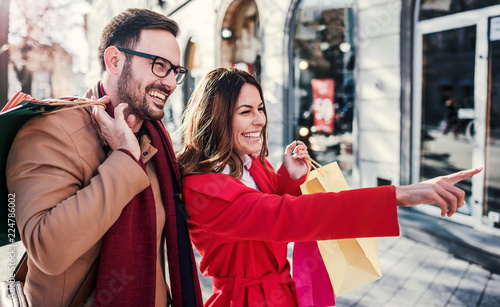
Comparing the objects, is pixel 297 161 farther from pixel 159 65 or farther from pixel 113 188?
pixel 113 188

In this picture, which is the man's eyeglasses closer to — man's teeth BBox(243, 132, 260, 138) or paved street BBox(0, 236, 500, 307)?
man's teeth BBox(243, 132, 260, 138)

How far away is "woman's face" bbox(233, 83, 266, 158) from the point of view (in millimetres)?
1623

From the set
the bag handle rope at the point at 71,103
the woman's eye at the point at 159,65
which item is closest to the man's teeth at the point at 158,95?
the woman's eye at the point at 159,65

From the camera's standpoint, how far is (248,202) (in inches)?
53.7

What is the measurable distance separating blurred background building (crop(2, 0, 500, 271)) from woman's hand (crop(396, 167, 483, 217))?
1.60 metres

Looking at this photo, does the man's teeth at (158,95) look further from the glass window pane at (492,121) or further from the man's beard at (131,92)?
the glass window pane at (492,121)

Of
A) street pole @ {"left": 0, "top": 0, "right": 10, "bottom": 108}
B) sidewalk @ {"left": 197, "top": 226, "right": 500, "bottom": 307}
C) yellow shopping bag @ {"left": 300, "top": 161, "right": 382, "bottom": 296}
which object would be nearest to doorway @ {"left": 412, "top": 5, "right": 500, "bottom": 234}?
sidewalk @ {"left": 197, "top": 226, "right": 500, "bottom": 307}

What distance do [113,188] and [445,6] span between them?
500 cm

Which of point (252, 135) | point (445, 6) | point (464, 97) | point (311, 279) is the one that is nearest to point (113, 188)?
point (252, 135)

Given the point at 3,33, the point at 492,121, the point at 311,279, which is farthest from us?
the point at 492,121

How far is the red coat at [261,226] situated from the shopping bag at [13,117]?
61 centimetres

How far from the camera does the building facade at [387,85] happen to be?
434cm

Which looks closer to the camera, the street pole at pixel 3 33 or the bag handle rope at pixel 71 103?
the bag handle rope at pixel 71 103

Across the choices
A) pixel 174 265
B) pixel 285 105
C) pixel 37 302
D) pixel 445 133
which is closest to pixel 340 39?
pixel 285 105
